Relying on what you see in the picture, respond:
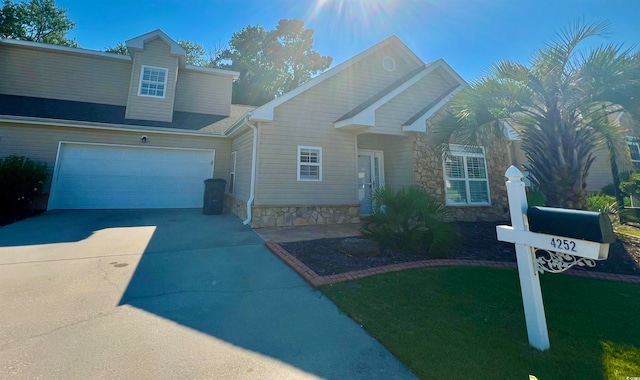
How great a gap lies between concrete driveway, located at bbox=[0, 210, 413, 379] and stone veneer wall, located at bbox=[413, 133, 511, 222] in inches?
255

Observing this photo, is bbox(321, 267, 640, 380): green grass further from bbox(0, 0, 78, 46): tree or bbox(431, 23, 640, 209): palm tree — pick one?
bbox(0, 0, 78, 46): tree

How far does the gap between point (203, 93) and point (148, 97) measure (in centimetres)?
286

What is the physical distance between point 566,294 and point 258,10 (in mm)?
11079

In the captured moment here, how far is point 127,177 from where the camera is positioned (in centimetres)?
1067

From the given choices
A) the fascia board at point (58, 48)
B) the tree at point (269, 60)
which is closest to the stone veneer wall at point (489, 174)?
the fascia board at point (58, 48)

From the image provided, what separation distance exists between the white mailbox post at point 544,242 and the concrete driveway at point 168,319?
1436mm

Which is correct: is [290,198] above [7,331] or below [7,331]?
above

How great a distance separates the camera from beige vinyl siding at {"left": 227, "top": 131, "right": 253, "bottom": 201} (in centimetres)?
887

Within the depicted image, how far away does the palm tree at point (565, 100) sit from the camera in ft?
16.9

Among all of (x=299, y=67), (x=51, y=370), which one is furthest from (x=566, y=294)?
(x=299, y=67)

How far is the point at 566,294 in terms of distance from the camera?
3.76 meters

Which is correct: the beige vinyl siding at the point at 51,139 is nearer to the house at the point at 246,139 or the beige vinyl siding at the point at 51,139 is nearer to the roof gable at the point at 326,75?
the house at the point at 246,139

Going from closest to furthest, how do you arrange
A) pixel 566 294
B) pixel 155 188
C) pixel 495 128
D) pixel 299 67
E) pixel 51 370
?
pixel 51 370 < pixel 566 294 < pixel 495 128 < pixel 155 188 < pixel 299 67

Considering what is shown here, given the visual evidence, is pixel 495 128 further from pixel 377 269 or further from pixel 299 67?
pixel 299 67
